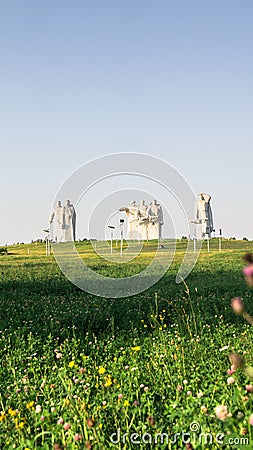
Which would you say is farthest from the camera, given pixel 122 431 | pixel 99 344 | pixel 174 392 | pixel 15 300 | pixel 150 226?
pixel 150 226

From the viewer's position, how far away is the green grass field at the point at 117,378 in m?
3.30

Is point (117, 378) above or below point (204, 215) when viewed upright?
below

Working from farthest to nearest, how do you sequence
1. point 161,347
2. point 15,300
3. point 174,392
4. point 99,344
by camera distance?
point 15,300 < point 99,344 < point 161,347 < point 174,392

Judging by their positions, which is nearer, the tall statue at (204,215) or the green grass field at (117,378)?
the green grass field at (117,378)

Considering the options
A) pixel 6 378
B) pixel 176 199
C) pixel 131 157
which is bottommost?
pixel 6 378

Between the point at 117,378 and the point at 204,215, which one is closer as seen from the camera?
the point at 117,378

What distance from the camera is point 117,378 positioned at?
4.71 meters

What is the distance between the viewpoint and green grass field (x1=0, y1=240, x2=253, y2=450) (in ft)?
10.8

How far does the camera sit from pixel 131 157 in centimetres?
828

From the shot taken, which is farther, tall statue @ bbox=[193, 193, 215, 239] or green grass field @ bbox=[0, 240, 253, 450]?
tall statue @ bbox=[193, 193, 215, 239]

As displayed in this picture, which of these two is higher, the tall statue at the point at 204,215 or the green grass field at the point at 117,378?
the tall statue at the point at 204,215

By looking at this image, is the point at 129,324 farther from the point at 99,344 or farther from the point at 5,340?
the point at 5,340

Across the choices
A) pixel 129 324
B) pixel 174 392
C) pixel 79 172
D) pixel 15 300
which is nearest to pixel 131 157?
pixel 79 172

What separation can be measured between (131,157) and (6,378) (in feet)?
13.4
